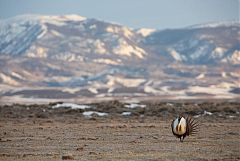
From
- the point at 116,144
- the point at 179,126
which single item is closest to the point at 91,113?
the point at 179,126

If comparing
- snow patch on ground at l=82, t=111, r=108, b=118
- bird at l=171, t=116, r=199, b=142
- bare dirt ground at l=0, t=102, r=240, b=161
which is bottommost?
bare dirt ground at l=0, t=102, r=240, b=161

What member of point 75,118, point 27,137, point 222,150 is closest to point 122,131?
point 27,137

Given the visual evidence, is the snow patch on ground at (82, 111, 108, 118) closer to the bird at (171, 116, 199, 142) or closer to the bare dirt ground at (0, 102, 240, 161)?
the bare dirt ground at (0, 102, 240, 161)

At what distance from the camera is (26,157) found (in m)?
17.8

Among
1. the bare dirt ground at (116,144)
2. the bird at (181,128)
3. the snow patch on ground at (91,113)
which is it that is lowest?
the bare dirt ground at (116,144)

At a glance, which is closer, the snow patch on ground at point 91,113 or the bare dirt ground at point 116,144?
the bare dirt ground at point 116,144

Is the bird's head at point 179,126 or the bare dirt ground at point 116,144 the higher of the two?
the bird's head at point 179,126

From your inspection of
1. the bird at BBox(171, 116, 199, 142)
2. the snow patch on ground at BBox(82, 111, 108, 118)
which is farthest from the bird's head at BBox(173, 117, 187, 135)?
the snow patch on ground at BBox(82, 111, 108, 118)

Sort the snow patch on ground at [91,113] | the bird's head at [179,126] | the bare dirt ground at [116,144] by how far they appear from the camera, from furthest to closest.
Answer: the snow patch on ground at [91,113] < the bird's head at [179,126] < the bare dirt ground at [116,144]

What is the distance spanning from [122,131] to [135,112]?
16.0 meters

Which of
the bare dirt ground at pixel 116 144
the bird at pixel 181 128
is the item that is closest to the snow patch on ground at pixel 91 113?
the bare dirt ground at pixel 116 144

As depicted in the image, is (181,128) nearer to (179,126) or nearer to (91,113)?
(179,126)

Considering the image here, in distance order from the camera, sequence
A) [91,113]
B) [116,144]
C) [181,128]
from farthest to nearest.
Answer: [91,113] < [181,128] < [116,144]

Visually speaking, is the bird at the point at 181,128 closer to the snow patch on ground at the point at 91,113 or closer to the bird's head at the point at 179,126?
the bird's head at the point at 179,126
